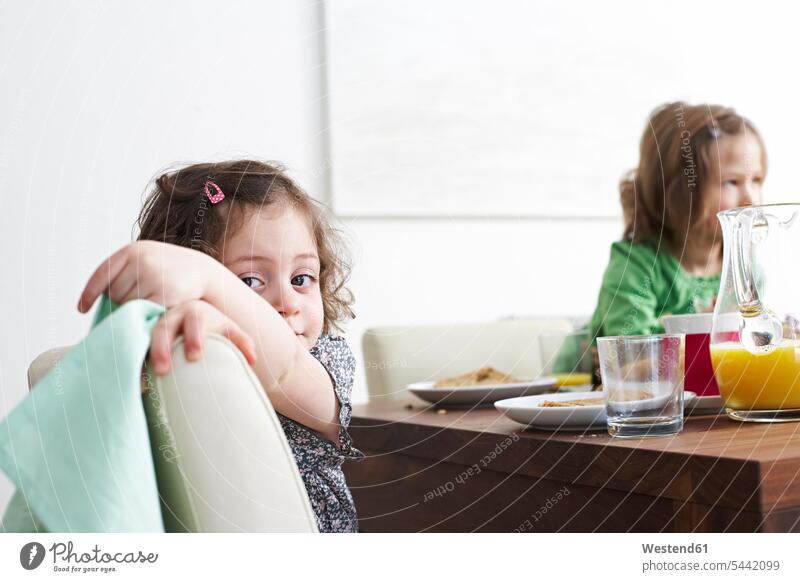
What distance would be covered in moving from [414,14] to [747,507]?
1358mm

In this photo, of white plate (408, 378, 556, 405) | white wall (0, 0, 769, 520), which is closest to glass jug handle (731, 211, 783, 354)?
white plate (408, 378, 556, 405)

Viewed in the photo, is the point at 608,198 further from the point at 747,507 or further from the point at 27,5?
the point at 747,507

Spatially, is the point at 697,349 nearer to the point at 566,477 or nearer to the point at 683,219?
the point at 566,477

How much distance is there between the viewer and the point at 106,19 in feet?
4.36

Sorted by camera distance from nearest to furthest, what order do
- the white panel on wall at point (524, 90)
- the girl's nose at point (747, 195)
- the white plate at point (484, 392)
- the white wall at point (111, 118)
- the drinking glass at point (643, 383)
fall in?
1. the drinking glass at point (643, 383)
2. the white plate at point (484, 392)
3. the girl's nose at point (747, 195)
4. the white wall at point (111, 118)
5. the white panel on wall at point (524, 90)

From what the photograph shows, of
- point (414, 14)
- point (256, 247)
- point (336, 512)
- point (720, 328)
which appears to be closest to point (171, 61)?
point (414, 14)

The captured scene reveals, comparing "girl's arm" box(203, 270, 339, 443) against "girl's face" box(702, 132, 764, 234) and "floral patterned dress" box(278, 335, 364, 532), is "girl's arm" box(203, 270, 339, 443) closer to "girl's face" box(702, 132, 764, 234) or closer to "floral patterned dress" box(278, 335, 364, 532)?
"floral patterned dress" box(278, 335, 364, 532)

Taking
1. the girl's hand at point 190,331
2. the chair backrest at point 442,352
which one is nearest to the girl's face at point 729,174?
the chair backrest at point 442,352

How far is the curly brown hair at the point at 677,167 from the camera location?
1137 millimetres

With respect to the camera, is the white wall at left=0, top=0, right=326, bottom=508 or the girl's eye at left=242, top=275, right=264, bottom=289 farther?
the white wall at left=0, top=0, right=326, bottom=508

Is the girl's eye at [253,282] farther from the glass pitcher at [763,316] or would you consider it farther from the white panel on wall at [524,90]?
the white panel on wall at [524,90]

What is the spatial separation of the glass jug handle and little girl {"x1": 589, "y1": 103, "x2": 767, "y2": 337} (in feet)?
1.74

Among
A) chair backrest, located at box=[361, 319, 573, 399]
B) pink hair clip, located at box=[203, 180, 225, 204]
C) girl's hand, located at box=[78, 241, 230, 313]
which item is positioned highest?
pink hair clip, located at box=[203, 180, 225, 204]

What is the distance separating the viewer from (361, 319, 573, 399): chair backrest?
3.72ft
